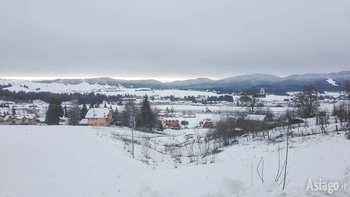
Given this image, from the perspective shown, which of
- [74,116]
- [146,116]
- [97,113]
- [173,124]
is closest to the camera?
[146,116]

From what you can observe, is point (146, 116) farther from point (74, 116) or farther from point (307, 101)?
point (307, 101)

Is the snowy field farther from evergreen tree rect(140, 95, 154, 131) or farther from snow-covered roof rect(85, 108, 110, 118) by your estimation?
snow-covered roof rect(85, 108, 110, 118)

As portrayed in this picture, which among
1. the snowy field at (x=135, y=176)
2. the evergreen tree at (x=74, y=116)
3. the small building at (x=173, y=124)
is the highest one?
the snowy field at (x=135, y=176)

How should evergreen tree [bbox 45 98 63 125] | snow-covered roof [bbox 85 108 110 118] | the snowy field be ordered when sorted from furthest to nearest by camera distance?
snow-covered roof [bbox 85 108 110 118], evergreen tree [bbox 45 98 63 125], the snowy field

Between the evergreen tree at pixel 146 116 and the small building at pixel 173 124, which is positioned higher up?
the evergreen tree at pixel 146 116

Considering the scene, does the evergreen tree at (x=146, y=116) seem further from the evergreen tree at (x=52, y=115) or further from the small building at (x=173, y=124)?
the small building at (x=173, y=124)

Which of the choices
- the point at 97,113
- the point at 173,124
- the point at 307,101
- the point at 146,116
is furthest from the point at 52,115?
the point at 307,101

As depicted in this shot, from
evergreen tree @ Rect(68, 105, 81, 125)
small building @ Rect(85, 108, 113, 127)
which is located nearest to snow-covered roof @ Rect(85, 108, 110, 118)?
small building @ Rect(85, 108, 113, 127)

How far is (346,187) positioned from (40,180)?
28.4ft

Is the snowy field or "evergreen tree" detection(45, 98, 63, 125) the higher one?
the snowy field

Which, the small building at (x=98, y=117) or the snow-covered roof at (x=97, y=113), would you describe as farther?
the snow-covered roof at (x=97, y=113)

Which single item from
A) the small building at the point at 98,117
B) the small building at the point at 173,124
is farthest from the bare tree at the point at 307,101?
the small building at the point at 98,117

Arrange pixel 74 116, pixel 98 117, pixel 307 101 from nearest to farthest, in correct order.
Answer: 1. pixel 307 101
2. pixel 98 117
3. pixel 74 116

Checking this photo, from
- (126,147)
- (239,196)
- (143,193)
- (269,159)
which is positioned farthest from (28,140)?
(269,159)
